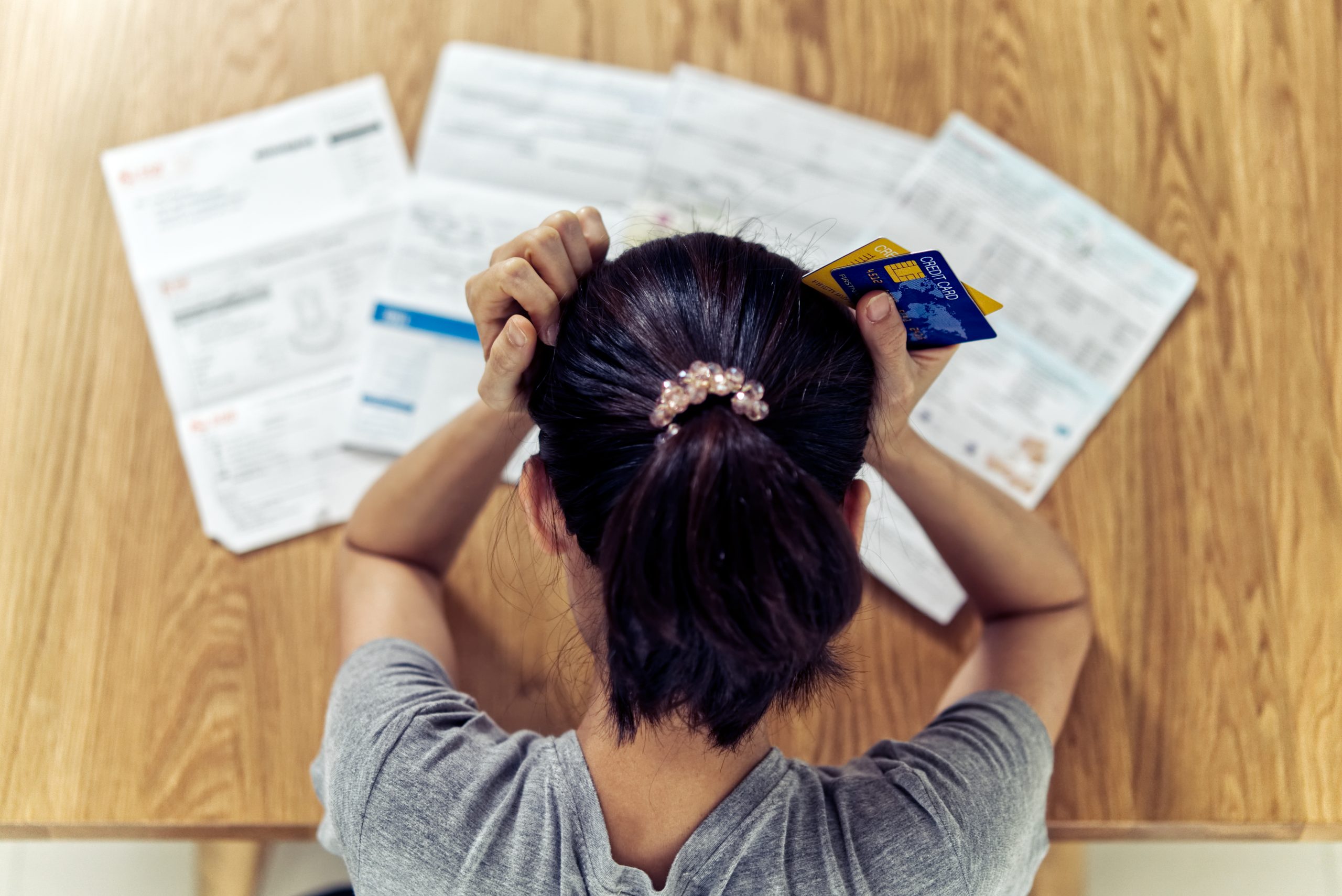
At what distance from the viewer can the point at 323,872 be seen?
43.7 inches

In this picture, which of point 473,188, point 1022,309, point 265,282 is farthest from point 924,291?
point 265,282

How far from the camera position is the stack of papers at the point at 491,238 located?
85 cm

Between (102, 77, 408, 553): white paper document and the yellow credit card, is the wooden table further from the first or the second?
the yellow credit card

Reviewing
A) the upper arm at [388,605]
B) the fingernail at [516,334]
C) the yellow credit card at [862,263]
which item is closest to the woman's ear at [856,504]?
the yellow credit card at [862,263]

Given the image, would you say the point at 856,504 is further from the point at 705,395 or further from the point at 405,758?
the point at 405,758

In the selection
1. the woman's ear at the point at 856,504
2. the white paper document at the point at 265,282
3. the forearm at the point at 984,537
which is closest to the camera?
the woman's ear at the point at 856,504

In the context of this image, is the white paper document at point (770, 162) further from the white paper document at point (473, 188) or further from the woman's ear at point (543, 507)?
the woman's ear at point (543, 507)

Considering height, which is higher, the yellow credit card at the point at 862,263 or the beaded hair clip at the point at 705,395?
the yellow credit card at the point at 862,263

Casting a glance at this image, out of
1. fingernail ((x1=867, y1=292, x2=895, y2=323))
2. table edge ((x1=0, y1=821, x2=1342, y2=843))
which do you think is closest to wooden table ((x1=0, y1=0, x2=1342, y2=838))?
table edge ((x1=0, y1=821, x2=1342, y2=843))

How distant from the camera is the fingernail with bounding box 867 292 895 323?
509 millimetres

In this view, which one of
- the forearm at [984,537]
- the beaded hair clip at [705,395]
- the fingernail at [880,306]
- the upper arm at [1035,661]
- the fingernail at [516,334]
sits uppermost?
the fingernail at [880,306]

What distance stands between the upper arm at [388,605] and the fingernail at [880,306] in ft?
1.46

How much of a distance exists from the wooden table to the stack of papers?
27 mm

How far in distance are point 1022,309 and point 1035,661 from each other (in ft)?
1.12
